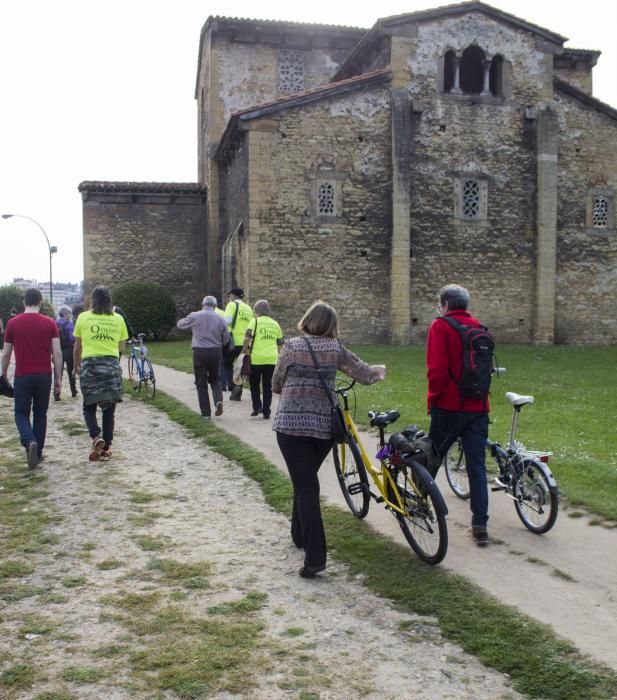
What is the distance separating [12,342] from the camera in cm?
798

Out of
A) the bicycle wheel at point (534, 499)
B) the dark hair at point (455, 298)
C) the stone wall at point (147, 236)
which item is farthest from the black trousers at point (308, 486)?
the stone wall at point (147, 236)

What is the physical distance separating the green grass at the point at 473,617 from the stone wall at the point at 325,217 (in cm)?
1571

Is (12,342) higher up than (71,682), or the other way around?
(12,342)

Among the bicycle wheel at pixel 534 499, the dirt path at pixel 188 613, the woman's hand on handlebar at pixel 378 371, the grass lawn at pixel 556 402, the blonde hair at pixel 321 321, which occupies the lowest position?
the dirt path at pixel 188 613

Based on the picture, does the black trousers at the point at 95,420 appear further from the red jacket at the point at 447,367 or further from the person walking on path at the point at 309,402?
the red jacket at the point at 447,367

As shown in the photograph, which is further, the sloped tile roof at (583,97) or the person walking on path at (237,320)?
the sloped tile roof at (583,97)

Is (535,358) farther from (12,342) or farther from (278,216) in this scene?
(12,342)

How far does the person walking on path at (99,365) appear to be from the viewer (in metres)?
8.28

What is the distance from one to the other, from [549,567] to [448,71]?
20693mm

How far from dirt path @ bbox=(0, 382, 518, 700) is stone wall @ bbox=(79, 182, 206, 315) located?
23.1m

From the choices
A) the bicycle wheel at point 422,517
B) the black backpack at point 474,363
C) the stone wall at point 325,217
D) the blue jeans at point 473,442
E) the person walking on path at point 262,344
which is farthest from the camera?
the stone wall at point 325,217

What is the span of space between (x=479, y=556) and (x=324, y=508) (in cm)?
163

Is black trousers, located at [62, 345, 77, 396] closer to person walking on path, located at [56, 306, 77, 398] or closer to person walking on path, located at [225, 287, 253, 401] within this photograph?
person walking on path, located at [56, 306, 77, 398]

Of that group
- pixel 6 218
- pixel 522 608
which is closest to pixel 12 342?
pixel 522 608
